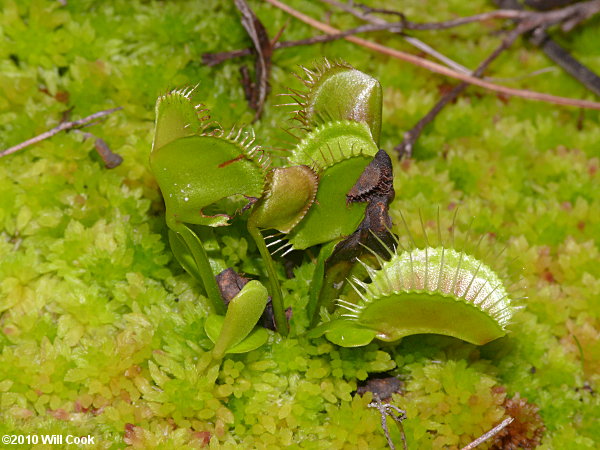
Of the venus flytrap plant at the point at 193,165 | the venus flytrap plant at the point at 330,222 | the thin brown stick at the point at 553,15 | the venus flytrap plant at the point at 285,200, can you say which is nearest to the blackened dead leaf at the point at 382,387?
the venus flytrap plant at the point at 330,222

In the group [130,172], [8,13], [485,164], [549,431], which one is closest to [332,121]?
[130,172]

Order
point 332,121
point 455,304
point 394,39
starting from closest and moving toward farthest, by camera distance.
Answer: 1. point 455,304
2. point 332,121
3. point 394,39

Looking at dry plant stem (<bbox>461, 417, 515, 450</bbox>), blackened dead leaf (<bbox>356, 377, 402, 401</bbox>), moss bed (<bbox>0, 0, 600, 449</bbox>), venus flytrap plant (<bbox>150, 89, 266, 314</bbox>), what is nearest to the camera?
venus flytrap plant (<bbox>150, 89, 266, 314</bbox>)

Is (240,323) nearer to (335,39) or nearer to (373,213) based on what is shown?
(373,213)

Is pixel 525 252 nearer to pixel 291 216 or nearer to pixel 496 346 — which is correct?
pixel 496 346

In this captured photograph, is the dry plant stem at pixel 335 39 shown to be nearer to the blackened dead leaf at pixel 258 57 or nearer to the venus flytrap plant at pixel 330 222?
the blackened dead leaf at pixel 258 57

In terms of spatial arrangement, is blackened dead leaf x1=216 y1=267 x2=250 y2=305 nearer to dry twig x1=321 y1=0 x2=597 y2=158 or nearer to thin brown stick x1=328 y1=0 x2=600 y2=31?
dry twig x1=321 y1=0 x2=597 y2=158


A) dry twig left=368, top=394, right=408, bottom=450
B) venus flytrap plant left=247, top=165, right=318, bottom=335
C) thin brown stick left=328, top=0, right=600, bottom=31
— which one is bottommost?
dry twig left=368, top=394, right=408, bottom=450

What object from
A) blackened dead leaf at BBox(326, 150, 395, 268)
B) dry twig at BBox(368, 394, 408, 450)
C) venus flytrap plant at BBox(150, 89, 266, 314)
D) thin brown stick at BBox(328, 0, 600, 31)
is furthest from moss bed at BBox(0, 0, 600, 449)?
venus flytrap plant at BBox(150, 89, 266, 314)
